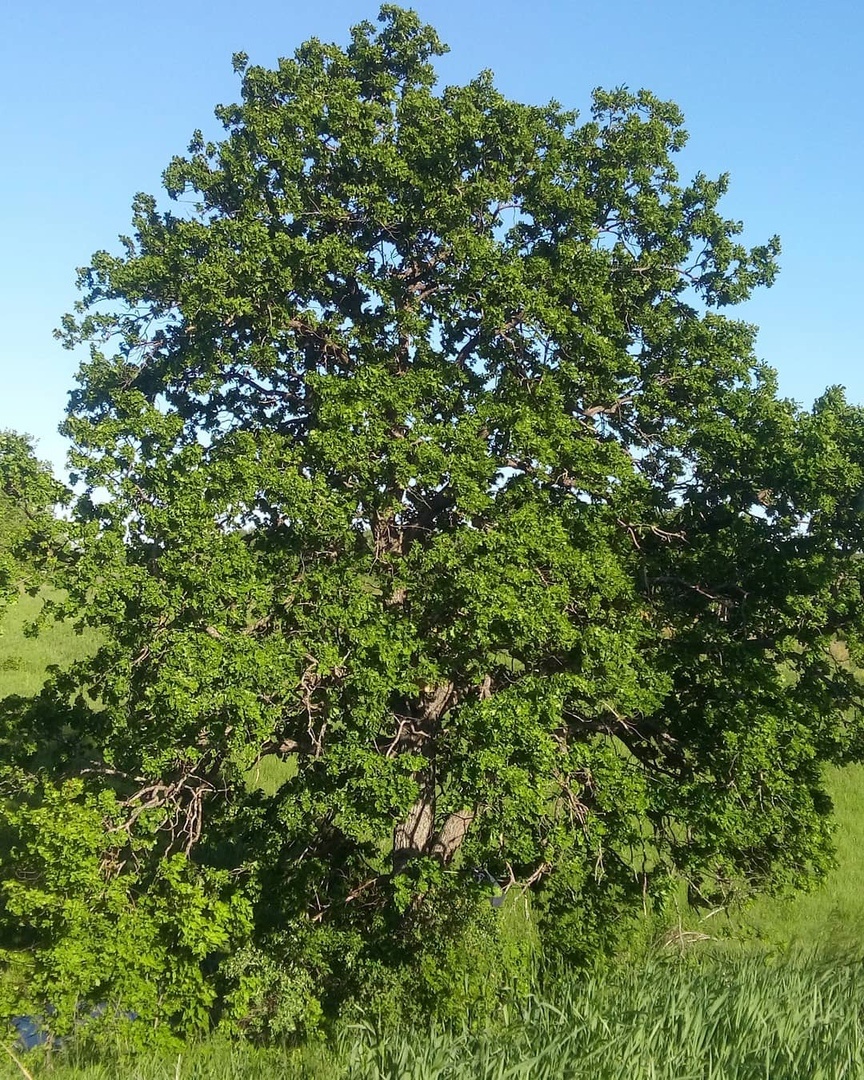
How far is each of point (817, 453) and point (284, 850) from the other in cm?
1035

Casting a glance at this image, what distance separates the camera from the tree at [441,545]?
38.8 feet

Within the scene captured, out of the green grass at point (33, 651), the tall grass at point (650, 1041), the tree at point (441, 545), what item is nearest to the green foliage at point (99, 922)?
the tree at point (441, 545)

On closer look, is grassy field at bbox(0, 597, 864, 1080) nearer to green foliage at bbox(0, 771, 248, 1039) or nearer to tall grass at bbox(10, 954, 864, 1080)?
tall grass at bbox(10, 954, 864, 1080)

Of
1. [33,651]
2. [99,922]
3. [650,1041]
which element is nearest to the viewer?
[650,1041]

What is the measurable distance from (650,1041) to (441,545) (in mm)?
7450

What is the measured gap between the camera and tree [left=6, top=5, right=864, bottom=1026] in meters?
11.8

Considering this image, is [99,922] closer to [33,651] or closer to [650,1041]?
[650,1041]

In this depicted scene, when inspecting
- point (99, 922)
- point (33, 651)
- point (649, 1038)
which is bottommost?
point (99, 922)

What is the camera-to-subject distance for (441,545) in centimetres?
1212

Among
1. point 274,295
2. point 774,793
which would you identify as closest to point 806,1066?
point 774,793

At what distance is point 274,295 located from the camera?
541 inches

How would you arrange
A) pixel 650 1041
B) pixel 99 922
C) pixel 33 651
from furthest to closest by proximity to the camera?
pixel 33 651, pixel 99 922, pixel 650 1041

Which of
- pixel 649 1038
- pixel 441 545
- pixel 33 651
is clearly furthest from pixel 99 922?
pixel 33 651

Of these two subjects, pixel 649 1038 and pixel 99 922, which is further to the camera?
pixel 99 922
